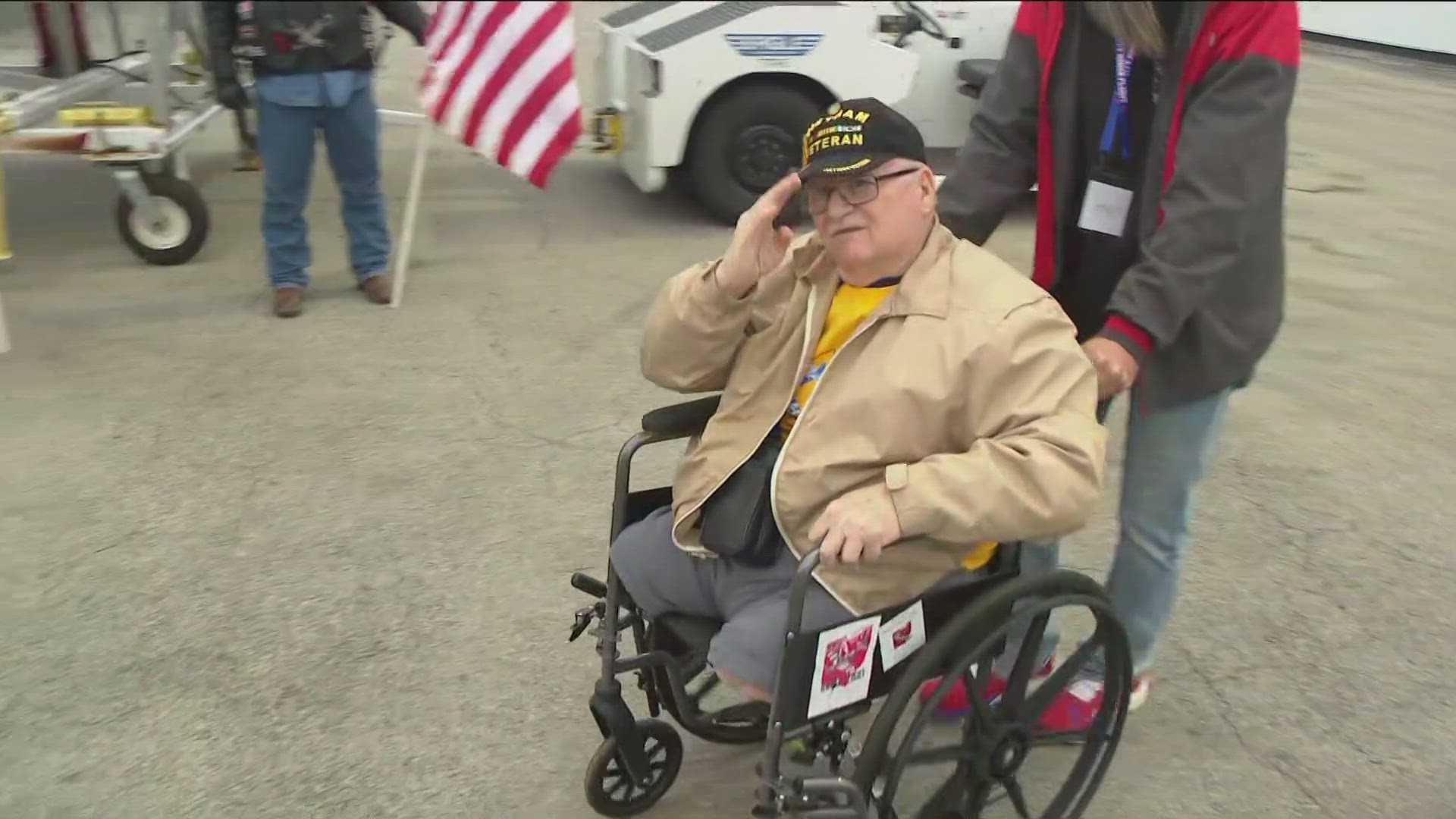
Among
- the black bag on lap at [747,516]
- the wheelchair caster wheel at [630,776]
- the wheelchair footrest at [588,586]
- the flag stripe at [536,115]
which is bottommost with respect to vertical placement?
the wheelchair caster wheel at [630,776]

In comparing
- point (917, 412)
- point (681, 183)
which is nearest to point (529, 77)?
point (681, 183)

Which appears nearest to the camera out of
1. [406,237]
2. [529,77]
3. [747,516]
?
[747,516]

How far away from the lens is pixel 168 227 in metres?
5.07

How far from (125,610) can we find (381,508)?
2.27ft

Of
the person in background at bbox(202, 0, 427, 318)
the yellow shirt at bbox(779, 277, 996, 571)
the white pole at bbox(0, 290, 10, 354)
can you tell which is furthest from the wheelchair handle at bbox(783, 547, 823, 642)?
the white pole at bbox(0, 290, 10, 354)

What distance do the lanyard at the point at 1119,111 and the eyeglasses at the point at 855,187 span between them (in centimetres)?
37

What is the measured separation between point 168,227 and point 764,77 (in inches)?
107

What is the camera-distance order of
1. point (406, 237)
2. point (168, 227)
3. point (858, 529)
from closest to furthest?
1. point (858, 529)
2. point (406, 237)
3. point (168, 227)

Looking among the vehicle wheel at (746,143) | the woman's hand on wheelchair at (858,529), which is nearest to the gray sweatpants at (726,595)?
the woman's hand on wheelchair at (858,529)

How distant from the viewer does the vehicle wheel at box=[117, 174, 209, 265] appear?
5.02 m

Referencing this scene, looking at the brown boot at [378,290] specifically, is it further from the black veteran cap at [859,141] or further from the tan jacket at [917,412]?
the black veteran cap at [859,141]

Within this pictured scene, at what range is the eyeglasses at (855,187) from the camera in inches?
69.2

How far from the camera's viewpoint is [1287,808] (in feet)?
7.41

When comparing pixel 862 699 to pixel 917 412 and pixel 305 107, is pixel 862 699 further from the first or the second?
pixel 305 107
